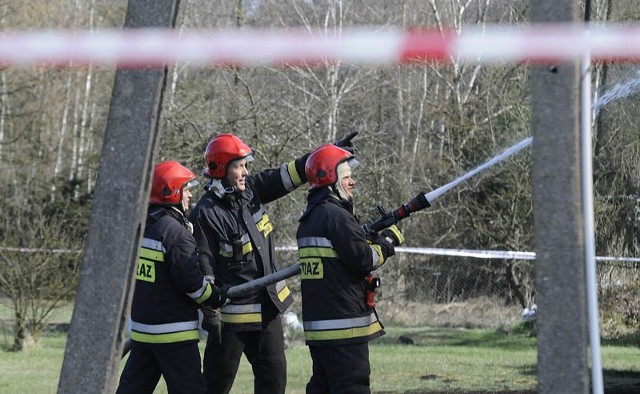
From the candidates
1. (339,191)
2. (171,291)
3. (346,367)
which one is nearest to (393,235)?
(339,191)

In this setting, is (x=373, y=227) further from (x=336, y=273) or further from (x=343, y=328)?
(x=343, y=328)

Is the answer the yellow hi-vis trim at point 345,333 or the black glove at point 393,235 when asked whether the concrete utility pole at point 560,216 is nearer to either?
the yellow hi-vis trim at point 345,333

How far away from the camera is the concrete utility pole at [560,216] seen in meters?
→ 3.74

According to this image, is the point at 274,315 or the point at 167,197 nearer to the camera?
the point at 167,197

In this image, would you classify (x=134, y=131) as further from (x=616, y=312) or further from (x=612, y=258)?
(x=616, y=312)

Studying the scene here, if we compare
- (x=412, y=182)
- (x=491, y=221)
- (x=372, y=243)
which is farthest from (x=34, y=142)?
(x=372, y=243)

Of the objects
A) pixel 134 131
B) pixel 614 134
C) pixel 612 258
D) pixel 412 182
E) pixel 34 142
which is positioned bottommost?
pixel 134 131

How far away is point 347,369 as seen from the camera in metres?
6.51

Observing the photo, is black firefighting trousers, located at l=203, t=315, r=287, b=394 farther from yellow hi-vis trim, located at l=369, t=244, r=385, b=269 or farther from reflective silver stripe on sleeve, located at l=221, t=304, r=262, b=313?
yellow hi-vis trim, located at l=369, t=244, r=385, b=269

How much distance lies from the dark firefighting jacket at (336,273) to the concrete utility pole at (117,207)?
248 cm

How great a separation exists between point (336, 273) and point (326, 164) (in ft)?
2.21

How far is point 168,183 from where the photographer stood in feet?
22.2

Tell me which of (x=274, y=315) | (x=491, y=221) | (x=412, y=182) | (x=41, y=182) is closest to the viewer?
(x=274, y=315)

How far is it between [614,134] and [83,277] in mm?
6913
